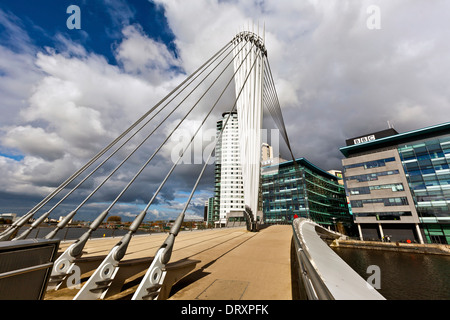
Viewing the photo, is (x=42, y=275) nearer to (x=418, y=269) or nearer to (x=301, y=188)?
(x=418, y=269)

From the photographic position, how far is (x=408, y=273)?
29.5 metres

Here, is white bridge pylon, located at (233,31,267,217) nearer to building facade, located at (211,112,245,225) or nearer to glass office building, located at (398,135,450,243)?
glass office building, located at (398,135,450,243)

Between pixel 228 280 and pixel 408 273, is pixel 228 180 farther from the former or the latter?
pixel 228 280

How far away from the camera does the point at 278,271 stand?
6.13m

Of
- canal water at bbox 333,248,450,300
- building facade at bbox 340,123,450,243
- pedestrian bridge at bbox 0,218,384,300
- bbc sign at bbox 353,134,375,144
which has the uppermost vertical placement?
bbc sign at bbox 353,134,375,144

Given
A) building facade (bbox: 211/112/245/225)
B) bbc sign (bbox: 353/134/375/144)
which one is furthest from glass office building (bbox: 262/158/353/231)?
building facade (bbox: 211/112/245/225)

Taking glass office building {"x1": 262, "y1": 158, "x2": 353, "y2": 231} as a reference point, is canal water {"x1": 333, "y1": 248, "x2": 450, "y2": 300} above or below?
below

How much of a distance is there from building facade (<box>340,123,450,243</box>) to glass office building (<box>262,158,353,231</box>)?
17796 mm

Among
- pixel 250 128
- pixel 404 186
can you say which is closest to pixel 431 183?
pixel 404 186

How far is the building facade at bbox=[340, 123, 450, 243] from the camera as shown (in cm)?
4512

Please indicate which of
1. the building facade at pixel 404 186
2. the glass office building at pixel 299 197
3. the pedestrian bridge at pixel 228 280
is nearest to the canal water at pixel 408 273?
the building facade at pixel 404 186

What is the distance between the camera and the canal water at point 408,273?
76.0 ft

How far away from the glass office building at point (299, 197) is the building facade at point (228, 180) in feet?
98.6
